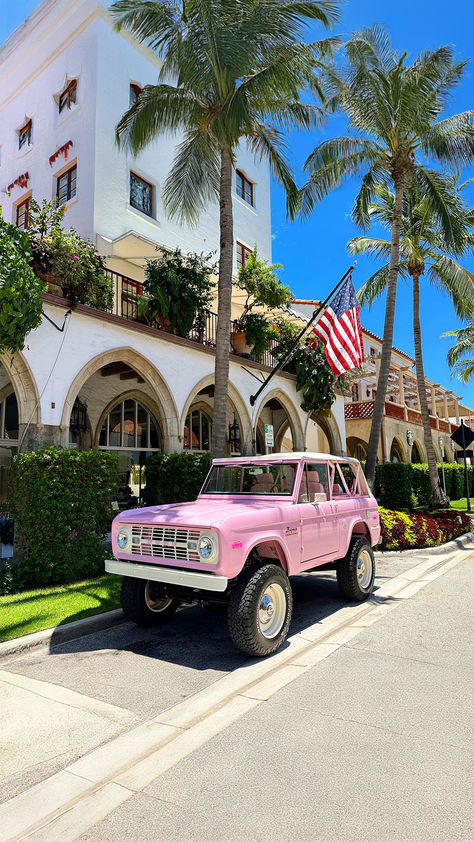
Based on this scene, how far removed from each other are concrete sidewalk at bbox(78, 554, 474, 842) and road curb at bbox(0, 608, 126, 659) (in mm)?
2642

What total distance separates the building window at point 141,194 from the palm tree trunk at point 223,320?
6924 millimetres

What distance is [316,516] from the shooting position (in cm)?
618

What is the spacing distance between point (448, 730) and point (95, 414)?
13361mm

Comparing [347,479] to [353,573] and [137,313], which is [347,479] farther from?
[137,313]

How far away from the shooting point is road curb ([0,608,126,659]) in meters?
5.17

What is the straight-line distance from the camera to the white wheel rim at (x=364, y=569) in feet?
23.5

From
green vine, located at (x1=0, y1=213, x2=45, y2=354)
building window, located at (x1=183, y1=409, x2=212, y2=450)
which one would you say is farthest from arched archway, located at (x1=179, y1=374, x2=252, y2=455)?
green vine, located at (x1=0, y1=213, x2=45, y2=354)

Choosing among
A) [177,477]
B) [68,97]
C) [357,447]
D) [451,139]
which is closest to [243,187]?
[68,97]

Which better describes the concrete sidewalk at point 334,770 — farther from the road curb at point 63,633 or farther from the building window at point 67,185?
the building window at point 67,185

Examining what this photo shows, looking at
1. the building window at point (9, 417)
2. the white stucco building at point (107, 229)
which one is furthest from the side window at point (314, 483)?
the building window at point (9, 417)

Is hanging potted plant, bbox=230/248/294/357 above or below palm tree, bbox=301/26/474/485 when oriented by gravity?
below

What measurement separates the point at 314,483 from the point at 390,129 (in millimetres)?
11473

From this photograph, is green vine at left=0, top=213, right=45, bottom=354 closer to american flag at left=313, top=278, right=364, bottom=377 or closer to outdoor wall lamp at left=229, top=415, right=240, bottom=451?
american flag at left=313, top=278, right=364, bottom=377

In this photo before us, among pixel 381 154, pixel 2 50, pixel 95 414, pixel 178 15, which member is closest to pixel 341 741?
pixel 178 15
